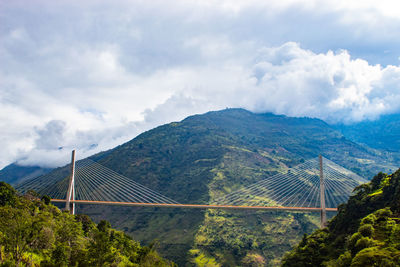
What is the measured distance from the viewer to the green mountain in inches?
736

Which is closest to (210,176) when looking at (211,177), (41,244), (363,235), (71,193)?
(211,177)

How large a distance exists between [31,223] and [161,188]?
97.8 metres

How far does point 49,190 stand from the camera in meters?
48.8

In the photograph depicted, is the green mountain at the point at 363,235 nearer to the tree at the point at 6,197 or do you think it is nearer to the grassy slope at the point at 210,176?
the tree at the point at 6,197

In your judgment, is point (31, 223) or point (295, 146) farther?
point (295, 146)

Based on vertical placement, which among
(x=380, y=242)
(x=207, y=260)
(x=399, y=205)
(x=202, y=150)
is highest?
(x=202, y=150)

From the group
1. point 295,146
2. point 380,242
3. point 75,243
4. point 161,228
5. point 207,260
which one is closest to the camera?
point 380,242

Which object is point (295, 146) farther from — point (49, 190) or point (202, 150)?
point (49, 190)

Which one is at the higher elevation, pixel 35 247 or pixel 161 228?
pixel 35 247

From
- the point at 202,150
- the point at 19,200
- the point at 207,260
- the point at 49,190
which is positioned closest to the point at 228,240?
the point at 207,260

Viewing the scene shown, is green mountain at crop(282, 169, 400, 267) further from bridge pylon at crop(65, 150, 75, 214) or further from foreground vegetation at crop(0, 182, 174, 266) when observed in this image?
bridge pylon at crop(65, 150, 75, 214)

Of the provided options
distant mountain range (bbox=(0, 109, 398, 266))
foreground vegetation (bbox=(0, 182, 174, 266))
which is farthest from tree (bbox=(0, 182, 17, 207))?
distant mountain range (bbox=(0, 109, 398, 266))

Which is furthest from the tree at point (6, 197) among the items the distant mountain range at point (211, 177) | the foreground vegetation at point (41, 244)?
the distant mountain range at point (211, 177)

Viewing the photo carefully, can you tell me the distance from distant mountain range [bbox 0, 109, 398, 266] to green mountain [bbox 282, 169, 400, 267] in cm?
4102
